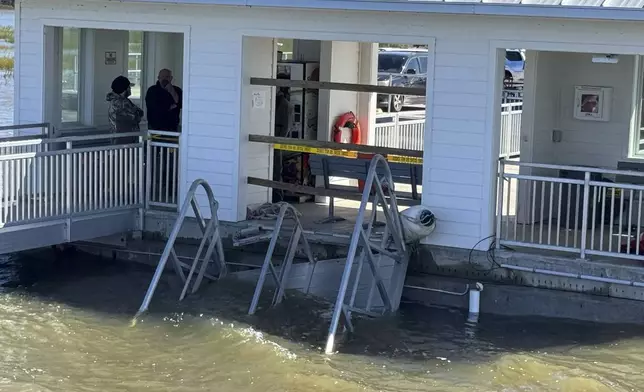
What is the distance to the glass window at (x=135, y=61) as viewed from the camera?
52.0 feet

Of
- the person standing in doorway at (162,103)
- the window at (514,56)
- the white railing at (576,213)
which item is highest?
the window at (514,56)

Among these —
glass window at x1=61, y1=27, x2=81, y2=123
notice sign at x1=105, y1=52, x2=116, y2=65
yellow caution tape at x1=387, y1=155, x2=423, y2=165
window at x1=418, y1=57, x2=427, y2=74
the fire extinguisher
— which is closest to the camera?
yellow caution tape at x1=387, y1=155, x2=423, y2=165

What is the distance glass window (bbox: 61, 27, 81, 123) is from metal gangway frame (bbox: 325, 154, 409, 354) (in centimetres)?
520

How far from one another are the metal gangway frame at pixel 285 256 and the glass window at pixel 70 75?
13.9ft

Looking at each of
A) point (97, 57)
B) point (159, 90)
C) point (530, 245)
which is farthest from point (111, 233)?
point (530, 245)

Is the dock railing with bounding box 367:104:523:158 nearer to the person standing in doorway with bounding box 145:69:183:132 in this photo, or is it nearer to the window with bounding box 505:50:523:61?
the person standing in doorway with bounding box 145:69:183:132

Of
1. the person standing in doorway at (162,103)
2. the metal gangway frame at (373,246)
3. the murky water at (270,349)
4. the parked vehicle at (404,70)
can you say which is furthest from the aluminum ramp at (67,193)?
the parked vehicle at (404,70)

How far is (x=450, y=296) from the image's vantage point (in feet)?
38.5

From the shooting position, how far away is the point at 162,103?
14406 mm

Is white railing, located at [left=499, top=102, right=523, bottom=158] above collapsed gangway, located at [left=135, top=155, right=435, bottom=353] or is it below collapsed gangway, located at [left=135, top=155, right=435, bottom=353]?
above

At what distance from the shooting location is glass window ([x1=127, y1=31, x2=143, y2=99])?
15852mm

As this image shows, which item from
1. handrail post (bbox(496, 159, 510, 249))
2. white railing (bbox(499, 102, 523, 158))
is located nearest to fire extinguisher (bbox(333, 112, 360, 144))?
handrail post (bbox(496, 159, 510, 249))

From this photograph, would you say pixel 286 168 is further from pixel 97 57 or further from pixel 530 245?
pixel 530 245

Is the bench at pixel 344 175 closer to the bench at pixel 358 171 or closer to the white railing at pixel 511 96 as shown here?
the bench at pixel 358 171
